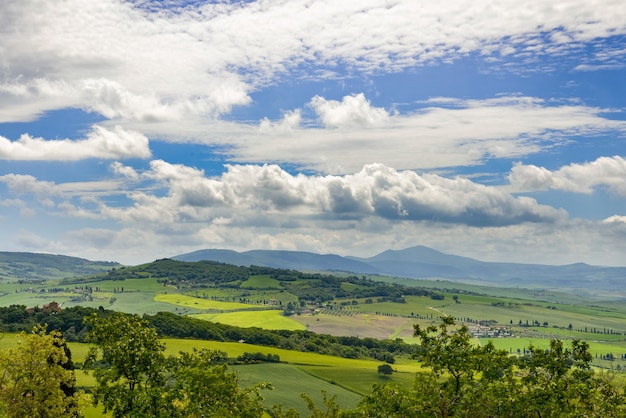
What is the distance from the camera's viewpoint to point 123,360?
45.3 meters

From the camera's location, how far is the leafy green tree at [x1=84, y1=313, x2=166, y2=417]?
146 feet

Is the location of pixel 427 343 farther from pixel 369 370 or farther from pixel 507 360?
pixel 369 370

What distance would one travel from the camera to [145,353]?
150ft

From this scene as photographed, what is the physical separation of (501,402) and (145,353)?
29.4m

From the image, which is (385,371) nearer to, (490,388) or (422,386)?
(422,386)

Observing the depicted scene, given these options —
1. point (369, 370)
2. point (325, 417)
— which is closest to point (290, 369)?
point (369, 370)

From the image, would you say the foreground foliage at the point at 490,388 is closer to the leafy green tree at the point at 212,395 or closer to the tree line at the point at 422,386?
the tree line at the point at 422,386

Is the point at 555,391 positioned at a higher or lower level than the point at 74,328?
higher

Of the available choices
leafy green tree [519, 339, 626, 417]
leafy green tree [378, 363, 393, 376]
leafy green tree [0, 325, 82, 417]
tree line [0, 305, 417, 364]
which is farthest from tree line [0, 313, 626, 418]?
tree line [0, 305, 417, 364]

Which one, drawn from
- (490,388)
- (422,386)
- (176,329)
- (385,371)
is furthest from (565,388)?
(176,329)

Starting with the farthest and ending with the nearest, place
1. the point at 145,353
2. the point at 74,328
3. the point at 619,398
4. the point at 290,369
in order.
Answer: the point at 74,328, the point at 290,369, the point at 145,353, the point at 619,398

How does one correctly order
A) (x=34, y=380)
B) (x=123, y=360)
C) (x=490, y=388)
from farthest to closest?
(x=34, y=380)
(x=123, y=360)
(x=490, y=388)

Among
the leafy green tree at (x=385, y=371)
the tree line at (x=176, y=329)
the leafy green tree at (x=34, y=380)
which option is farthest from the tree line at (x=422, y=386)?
the tree line at (x=176, y=329)

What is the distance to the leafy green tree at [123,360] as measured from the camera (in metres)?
44.4
